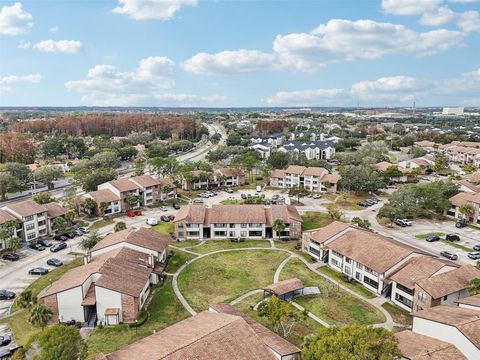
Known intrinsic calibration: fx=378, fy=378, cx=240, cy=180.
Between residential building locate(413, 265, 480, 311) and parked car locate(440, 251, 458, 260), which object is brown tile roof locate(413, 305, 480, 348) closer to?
residential building locate(413, 265, 480, 311)

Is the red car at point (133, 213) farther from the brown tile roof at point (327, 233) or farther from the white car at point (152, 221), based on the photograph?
the brown tile roof at point (327, 233)

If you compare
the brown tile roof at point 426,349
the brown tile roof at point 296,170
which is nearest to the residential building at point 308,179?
the brown tile roof at point 296,170

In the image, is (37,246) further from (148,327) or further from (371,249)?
(371,249)

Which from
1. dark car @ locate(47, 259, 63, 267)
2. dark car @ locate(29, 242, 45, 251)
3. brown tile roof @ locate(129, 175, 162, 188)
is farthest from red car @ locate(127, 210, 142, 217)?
dark car @ locate(47, 259, 63, 267)

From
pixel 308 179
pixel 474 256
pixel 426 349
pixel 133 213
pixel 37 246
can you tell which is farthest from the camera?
pixel 308 179

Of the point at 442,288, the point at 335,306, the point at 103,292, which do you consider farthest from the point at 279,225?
the point at 103,292
